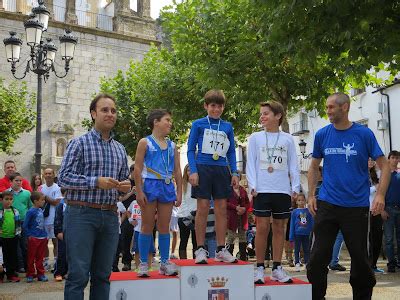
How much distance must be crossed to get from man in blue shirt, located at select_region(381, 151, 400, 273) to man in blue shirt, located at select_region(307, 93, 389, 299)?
474 cm

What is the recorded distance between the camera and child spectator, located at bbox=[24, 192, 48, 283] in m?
9.30

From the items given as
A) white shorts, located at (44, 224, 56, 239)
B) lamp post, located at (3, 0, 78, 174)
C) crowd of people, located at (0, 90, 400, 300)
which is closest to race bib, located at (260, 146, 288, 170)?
crowd of people, located at (0, 90, 400, 300)

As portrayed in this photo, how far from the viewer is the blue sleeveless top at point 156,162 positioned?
5953 mm

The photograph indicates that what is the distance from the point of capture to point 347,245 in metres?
5.55

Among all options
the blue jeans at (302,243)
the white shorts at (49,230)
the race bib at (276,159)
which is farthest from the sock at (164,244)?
the blue jeans at (302,243)

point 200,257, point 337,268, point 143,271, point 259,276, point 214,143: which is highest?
point 214,143

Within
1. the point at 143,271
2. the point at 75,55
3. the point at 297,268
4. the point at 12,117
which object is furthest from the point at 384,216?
the point at 75,55

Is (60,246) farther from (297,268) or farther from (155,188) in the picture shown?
(297,268)

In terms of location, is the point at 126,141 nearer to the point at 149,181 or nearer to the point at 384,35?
the point at 384,35

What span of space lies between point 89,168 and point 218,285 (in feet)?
5.99

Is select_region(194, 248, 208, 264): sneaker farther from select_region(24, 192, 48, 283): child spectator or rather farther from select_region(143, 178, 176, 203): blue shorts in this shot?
select_region(24, 192, 48, 283): child spectator

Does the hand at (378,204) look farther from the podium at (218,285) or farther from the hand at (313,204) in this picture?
the podium at (218,285)

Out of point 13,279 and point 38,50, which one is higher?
point 38,50

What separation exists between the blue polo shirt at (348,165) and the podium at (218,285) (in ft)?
3.15
